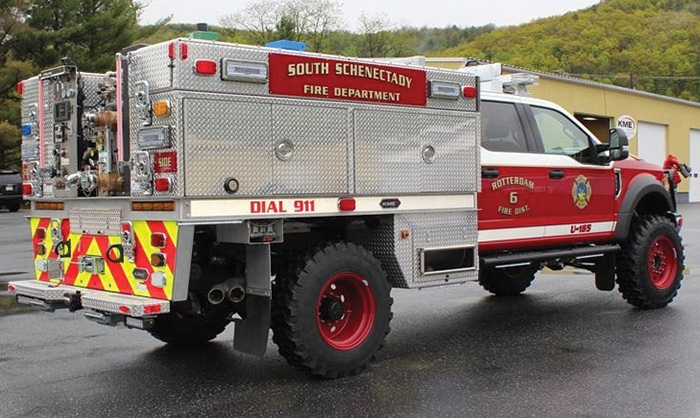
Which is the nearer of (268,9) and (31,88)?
(31,88)

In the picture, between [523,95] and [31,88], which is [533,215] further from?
[31,88]

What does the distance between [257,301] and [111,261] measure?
111cm

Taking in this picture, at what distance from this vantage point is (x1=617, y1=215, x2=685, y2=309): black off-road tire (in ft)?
27.8

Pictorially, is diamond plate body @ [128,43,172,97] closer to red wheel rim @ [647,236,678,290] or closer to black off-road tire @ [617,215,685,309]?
black off-road tire @ [617,215,685,309]

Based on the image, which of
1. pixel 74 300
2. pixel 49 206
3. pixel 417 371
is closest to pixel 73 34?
pixel 49 206

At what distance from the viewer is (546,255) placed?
7.68 meters

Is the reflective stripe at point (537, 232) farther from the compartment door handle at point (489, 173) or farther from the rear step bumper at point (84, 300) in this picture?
the rear step bumper at point (84, 300)

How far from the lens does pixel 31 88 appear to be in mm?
6680

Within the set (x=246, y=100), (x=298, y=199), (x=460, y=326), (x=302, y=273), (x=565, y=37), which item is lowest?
(x=460, y=326)

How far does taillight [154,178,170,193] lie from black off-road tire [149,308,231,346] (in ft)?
5.25

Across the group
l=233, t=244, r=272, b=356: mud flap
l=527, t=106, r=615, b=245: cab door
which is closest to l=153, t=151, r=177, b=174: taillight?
l=233, t=244, r=272, b=356: mud flap

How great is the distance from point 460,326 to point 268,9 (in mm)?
55013

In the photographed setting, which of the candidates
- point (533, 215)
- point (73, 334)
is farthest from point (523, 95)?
point (73, 334)

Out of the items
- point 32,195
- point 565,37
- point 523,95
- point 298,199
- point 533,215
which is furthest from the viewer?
point 565,37
